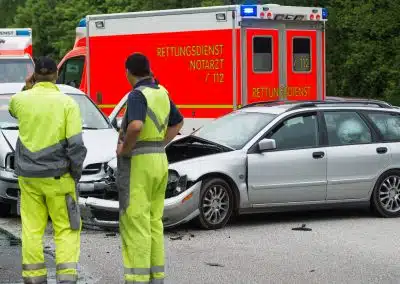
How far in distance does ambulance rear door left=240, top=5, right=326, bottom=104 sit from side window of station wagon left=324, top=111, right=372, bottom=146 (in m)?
4.23

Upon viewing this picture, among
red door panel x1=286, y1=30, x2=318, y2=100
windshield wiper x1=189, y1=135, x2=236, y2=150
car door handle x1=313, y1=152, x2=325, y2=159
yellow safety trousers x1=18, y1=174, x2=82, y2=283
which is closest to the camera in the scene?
yellow safety trousers x1=18, y1=174, x2=82, y2=283

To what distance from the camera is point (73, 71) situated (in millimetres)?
21203

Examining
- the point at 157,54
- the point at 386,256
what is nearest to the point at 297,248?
the point at 386,256

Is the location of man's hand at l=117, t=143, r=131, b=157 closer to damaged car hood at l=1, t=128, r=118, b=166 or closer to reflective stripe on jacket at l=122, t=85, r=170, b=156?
reflective stripe on jacket at l=122, t=85, r=170, b=156

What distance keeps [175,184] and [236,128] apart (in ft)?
4.86

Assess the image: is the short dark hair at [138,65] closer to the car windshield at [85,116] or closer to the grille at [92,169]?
the grille at [92,169]

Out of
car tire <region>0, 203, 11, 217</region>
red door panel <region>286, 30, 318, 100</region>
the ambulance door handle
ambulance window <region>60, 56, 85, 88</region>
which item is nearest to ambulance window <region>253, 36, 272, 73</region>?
red door panel <region>286, 30, 318, 100</region>

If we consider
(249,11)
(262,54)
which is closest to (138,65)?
(249,11)

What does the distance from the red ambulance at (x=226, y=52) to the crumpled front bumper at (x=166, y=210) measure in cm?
568

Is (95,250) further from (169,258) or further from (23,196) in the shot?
(23,196)

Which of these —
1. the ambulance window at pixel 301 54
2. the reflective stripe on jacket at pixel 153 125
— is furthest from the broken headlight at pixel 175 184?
the ambulance window at pixel 301 54

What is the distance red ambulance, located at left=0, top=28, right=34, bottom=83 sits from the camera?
24.5 m

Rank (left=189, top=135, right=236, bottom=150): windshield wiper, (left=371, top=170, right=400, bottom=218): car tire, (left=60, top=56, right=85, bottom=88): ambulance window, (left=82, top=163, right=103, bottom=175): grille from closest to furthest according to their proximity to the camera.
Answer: (left=189, top=135, right=236, bottom=150): windshield wiper → (left=82, top=163, right=103, bottom=175): grille → (left=371, top=170, right=400, bottom=218): car tire → (left=60, top=56, right=85, bottom=88): ambulance window

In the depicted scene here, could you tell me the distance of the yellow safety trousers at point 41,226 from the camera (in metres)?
7.41
